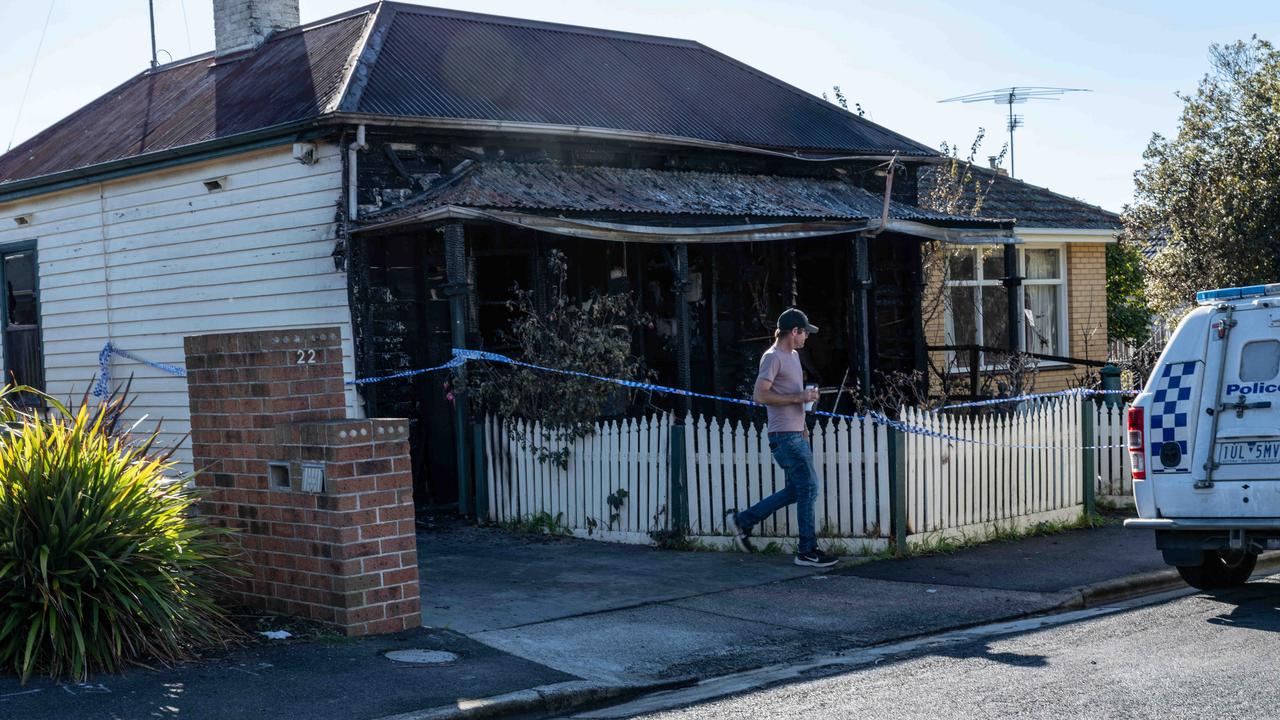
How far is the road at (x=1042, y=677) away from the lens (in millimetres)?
5785

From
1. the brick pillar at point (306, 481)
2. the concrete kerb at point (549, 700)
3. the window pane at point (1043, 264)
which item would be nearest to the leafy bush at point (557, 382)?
the brick pillar at point (306, 481)

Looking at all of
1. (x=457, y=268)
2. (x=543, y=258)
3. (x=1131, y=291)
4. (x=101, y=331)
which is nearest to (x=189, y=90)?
(x=101, y=331)

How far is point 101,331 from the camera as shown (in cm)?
1556

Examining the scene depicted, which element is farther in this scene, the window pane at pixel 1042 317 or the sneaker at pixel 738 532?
the window pane at pixel 1042 317

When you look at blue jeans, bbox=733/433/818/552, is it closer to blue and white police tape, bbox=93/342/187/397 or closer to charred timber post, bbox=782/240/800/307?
charred timber post, bbox=782/240/800/307

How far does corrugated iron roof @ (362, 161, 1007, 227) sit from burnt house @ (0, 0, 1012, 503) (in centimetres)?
4

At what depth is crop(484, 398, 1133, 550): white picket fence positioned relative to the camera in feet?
32.0

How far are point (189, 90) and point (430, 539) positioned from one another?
800cm

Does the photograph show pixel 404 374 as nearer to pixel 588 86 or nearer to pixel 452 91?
pixel 452 91

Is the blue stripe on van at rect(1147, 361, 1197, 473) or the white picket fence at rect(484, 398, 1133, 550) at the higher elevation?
the blue stripe on van at rect(1147, 361, 1197, 473)

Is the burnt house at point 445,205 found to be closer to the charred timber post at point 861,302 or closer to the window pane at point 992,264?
the charred timber post at point 861,302

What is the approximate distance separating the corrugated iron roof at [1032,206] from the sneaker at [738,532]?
33.8 ft

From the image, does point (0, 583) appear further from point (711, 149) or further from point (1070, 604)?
point (711, 149)

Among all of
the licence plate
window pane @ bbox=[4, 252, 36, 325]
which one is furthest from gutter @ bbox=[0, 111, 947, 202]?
the licence plate
